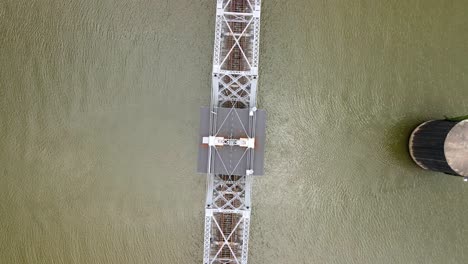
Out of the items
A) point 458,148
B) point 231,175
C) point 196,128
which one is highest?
point 196,128

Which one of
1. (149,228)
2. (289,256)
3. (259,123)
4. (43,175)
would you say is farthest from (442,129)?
(43,175)

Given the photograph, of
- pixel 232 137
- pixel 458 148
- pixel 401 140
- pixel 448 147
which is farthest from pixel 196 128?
pixel 458 148

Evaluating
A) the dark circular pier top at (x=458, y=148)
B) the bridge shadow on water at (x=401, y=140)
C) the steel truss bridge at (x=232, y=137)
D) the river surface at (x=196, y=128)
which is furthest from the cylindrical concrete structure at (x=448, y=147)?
the steel truss bridge at (x=232, y=137)

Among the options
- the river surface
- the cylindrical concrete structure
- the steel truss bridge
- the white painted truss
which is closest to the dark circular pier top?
the cylindrical concrete structure

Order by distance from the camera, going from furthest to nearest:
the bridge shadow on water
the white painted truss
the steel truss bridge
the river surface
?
the bridge shadow on water, the river surface, the white painted truss, the steel truss bridge

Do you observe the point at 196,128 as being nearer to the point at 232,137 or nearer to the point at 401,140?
the point at 232,137

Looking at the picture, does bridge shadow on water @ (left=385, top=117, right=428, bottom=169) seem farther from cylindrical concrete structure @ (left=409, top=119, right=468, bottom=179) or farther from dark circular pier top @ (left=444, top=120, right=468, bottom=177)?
dark circular pier top @ (left=444, top=120, right=468, bottom=177)
